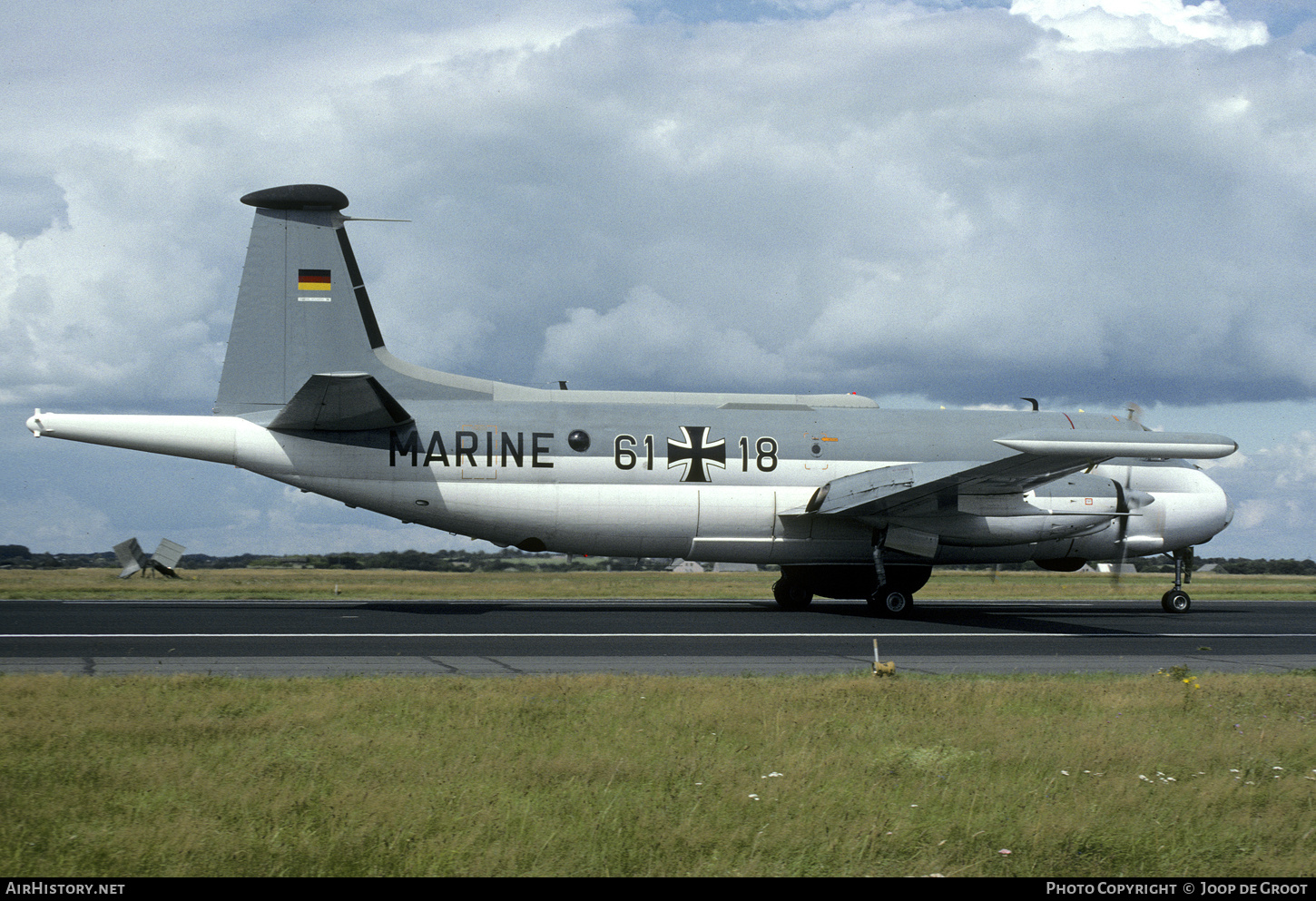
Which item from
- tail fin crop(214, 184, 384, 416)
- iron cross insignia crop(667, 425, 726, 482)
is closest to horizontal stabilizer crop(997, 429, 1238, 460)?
iron cross insignia crop(667, 425, 726, 482)

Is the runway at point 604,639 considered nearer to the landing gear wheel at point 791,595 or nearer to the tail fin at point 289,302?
the landing gear wheel at point 791,595

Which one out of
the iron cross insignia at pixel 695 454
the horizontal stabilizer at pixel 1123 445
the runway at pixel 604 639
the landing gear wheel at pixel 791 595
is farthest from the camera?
the landing gear wheel at pixel 791 595

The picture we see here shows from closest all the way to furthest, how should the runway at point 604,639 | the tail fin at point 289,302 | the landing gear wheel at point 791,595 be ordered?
the runway at point 604,639
the tail fin at point 289,302
the landing gear wheel at point 791,595

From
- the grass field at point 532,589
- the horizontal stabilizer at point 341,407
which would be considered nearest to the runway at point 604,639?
the horizontal stabilizer at point 341,407

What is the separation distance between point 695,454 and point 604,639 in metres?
7.39

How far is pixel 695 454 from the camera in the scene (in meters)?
25.6

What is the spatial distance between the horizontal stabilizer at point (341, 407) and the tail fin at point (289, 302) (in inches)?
55.6

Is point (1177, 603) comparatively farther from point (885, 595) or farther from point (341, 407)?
point (341, 407)

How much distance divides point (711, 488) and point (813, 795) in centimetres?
1785

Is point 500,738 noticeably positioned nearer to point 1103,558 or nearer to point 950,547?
point 950,547

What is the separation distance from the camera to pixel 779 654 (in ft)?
56.3

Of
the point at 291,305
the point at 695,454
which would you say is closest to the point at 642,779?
the point at 695,454

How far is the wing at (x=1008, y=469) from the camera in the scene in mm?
20438

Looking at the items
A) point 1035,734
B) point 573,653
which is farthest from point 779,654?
point 1035,734
